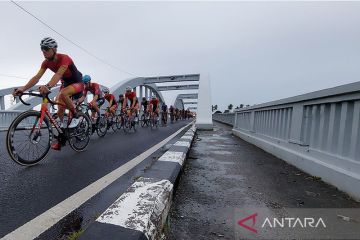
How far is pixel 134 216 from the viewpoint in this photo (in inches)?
62.9

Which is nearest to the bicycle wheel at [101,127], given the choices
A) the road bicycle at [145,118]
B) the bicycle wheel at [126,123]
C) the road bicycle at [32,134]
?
the bicycle wheel at [126,123]

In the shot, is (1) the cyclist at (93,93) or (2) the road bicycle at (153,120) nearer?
(1) the cyclist at (93,93)

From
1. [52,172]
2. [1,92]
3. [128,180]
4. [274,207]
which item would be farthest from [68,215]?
[1,92]

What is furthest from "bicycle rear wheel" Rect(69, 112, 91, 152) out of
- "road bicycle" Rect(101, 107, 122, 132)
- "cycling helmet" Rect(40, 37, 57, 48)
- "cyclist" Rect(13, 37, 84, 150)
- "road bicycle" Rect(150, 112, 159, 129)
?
"road bicycle" Rect(150, 112, 159, 129)

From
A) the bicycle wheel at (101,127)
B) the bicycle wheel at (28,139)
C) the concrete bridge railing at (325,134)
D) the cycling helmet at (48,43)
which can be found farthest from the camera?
the bicycle wheel at (101,127)

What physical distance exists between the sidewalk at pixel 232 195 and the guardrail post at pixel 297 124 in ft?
1.46

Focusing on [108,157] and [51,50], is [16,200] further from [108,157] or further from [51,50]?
[51,50]

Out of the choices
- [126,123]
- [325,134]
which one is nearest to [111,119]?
[126,123]

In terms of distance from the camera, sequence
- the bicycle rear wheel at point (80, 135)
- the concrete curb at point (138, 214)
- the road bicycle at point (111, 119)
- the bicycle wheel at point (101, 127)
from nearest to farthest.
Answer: the concrete curb at point (138, 214) < the bicycle rear wheel at point (80, 135) < the bicycle wheel at point (101, 127) < the road bicycle at point (111, 119)

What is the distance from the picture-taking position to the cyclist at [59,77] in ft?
13.0

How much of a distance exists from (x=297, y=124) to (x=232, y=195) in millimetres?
2135

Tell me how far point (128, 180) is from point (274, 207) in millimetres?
1570

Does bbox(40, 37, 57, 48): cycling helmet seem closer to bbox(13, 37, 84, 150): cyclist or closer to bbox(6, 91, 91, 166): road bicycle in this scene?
bbox(13, 37, 84, 150): cyclist

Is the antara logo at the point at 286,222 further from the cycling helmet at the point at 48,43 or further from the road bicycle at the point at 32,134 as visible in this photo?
the cycling helmet at the point at 48,43
